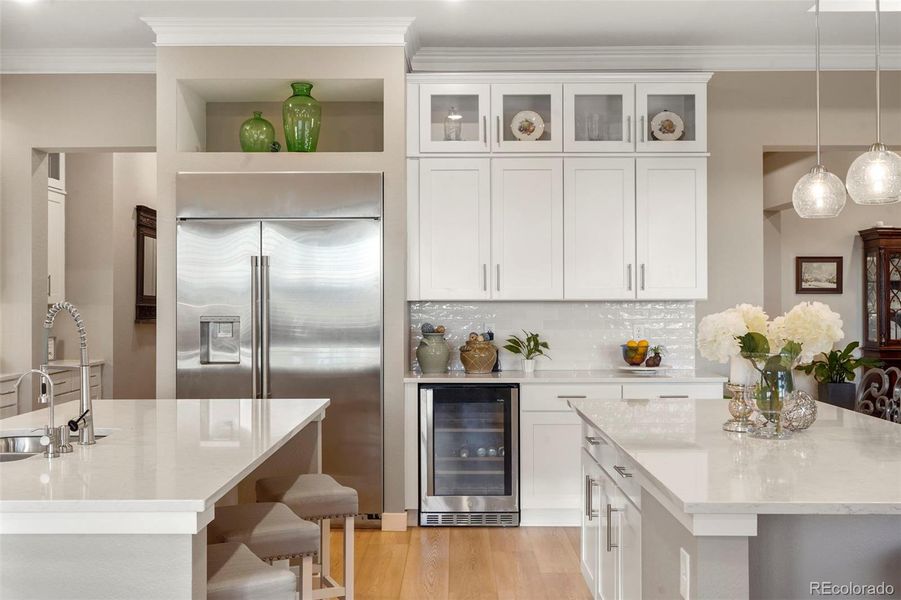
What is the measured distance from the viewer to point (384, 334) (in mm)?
4457

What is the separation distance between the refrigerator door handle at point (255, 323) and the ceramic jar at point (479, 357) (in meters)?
1.26

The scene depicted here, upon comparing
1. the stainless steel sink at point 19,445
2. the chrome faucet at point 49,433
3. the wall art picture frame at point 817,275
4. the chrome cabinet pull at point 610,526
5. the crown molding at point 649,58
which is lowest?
the chrome cabinet pull at point 610,526

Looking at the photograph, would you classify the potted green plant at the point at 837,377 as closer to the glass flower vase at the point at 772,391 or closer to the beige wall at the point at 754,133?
the beige wall at the point at 754,133

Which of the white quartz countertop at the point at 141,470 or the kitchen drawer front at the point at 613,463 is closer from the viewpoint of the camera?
the white quartz countertop at the point at 141,470

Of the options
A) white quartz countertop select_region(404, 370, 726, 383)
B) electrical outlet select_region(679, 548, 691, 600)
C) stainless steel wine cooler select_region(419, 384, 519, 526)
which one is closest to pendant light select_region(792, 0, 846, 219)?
electrical outlet select_region(679, 548, 691, 600)

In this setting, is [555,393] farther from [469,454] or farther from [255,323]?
[255,323]

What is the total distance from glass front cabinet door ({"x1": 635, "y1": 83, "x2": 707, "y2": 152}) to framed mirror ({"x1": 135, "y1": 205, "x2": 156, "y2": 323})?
4.50m

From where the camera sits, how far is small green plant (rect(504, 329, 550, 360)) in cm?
486

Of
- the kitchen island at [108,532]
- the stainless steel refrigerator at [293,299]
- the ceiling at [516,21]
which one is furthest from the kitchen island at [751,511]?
the ceiling at [516,21]

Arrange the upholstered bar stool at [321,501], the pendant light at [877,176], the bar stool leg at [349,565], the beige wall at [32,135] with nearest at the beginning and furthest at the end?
the pendant light at [877,176]
the upholstered bar stool at [321,501]
the bar stool leg at [349,565]
the beige wall at [32,135]

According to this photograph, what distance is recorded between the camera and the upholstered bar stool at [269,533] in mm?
2381

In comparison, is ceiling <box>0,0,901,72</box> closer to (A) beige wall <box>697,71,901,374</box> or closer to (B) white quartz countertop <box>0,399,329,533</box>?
(A) beige wall <box>697,71,901,374</box>

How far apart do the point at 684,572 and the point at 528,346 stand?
10.2 ft

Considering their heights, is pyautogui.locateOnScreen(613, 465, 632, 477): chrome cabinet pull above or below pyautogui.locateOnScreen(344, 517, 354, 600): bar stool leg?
above
